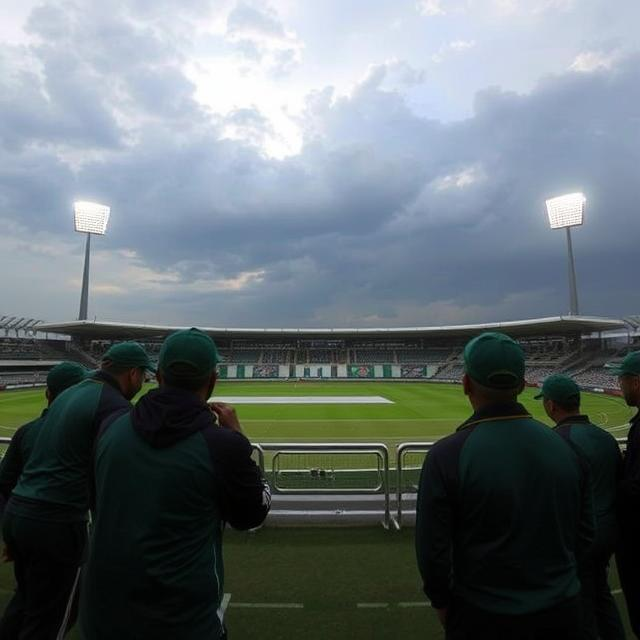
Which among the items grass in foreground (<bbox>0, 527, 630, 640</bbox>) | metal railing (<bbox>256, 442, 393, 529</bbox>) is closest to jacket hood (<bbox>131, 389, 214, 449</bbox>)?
grass in foreground (<bbox>0, 527, 630, 640</bbox>)

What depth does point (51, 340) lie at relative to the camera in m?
65.4

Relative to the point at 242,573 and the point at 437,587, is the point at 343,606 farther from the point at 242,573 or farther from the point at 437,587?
the point at 437,587

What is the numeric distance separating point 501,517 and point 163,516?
1.25 metres

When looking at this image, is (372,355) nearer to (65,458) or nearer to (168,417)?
(65,458)

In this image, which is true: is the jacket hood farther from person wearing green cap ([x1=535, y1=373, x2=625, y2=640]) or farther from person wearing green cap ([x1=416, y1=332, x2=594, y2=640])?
person wearing green cap ([x1=535, y1=373, x2=625, y2=640])

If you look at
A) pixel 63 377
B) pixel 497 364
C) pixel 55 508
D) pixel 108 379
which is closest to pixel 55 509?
pixel 55 508

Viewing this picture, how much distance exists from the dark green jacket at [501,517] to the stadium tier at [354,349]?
46.8 metres

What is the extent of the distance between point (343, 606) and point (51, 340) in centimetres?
7320

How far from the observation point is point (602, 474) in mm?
2854

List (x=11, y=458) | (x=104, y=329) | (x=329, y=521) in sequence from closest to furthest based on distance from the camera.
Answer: (x=11, y=458) → (x=329, y=521) → (x=104, y=329)

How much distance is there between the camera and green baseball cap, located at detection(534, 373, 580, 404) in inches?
119

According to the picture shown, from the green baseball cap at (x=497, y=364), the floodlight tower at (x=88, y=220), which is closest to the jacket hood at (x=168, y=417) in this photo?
the green baseball cap at (x=497, y=364)

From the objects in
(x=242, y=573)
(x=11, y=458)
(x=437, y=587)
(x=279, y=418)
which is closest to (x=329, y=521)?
(x=242, y=573)

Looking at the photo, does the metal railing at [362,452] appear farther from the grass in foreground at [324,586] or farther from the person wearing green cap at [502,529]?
the person wearing green cap at [502,529]
